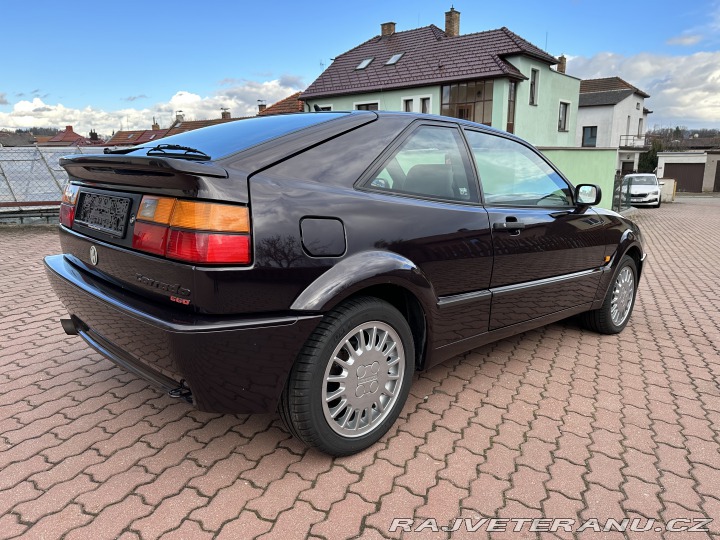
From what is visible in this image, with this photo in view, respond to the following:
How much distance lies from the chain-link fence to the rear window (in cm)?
960

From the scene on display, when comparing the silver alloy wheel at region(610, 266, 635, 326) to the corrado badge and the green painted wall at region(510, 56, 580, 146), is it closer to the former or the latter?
the corrado badge

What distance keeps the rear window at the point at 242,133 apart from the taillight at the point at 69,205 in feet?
1.44

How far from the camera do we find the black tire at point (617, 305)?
13.9ft

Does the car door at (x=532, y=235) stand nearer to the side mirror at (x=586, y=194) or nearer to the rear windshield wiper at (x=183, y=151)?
the side mirror at (x=586, y=194)

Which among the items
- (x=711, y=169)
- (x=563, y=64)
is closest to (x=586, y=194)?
(x=563, y=64)

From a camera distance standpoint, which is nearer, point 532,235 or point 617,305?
point 532,235

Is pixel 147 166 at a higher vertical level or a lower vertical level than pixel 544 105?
lower

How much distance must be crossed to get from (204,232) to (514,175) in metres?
2.20

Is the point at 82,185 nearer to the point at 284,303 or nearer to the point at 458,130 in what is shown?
the point at 284,303

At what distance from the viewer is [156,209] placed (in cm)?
210

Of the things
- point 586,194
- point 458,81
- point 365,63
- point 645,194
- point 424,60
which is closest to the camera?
point 586,194

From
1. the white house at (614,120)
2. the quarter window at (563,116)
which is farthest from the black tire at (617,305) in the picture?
the white house at (614,120)

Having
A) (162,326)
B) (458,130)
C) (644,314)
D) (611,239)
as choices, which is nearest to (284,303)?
(162,326)

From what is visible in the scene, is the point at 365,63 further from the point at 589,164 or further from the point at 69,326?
the point at 69,326
